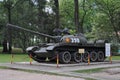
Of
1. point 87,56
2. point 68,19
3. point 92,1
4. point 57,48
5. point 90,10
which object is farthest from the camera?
point 68,19

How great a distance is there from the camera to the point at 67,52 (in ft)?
73.6

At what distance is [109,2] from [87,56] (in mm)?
25269

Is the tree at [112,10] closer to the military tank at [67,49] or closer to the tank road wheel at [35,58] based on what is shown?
the military tank at [67,49]

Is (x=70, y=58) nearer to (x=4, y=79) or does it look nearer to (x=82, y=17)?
(x=4, y=79)

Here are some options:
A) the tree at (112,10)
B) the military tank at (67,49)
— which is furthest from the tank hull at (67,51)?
the tree at (112,10)

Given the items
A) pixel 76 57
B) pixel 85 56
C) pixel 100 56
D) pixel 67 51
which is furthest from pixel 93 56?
pixel 67 51

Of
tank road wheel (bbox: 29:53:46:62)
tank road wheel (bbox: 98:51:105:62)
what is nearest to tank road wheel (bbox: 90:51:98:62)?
tank road wheel (bbox: 98:51:105:62)

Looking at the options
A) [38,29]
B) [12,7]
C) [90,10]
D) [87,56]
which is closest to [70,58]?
[87,56]

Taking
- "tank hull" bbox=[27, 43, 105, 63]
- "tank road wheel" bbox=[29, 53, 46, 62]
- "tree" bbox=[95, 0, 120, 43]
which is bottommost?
"tank road wheel" bbox=[29, 53, 46, 62]

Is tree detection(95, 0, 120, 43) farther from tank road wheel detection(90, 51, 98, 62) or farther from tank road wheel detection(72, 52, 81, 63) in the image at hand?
tank road wheel detection(72, 52, 81, 63)

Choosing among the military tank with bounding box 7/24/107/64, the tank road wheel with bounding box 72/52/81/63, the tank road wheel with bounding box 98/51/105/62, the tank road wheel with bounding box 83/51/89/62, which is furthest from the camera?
the tank road wheel with bounding box 98/51/105/62

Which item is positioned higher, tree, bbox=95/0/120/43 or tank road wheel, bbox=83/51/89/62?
tree, bbox=95/0/120/43

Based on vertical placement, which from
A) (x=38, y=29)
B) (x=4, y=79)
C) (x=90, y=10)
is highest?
(x=90, y=10)

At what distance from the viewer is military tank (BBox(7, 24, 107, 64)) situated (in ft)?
71.8
